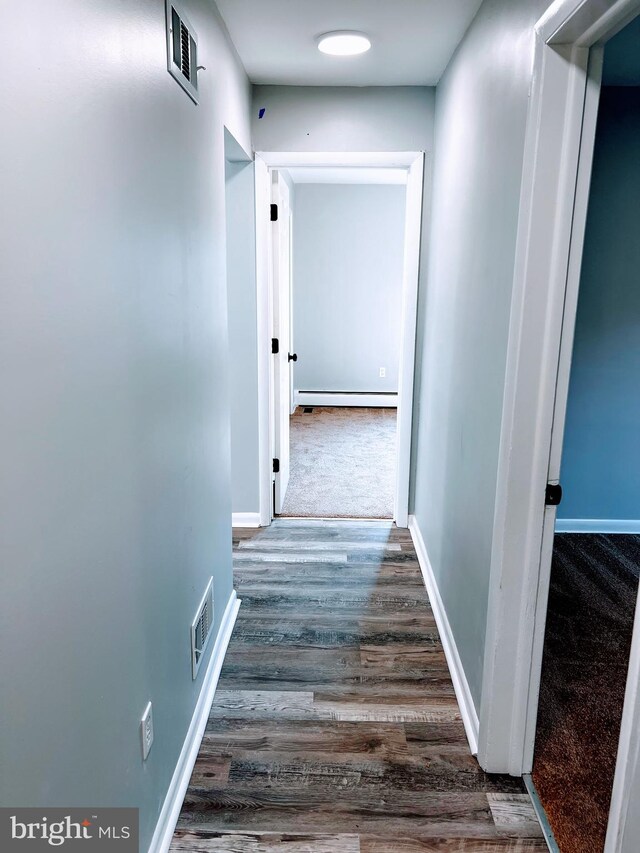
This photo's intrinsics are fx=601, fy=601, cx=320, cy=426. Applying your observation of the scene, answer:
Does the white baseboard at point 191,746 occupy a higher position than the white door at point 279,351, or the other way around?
the white door at point 279,351

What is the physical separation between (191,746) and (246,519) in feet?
5.94

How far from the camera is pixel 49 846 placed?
3.01 feet

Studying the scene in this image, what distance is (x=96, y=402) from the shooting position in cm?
106

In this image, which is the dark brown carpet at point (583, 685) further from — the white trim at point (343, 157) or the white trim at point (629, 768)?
the white trim at point (343, 157)

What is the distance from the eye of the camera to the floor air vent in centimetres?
186

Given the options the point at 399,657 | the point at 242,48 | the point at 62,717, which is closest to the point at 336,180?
the point at 242,48

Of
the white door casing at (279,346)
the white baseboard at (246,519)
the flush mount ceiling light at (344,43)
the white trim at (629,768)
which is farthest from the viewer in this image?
the white baseboard at (246,519)

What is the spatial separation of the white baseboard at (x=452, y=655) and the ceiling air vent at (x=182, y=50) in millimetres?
2030

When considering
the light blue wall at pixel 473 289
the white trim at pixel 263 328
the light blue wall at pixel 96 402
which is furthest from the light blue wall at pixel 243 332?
the light blue wall at pixel 96 402

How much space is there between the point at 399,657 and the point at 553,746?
24.8 inches

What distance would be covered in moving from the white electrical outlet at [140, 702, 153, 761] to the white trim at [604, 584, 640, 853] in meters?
0.98

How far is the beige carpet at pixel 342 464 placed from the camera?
392cm

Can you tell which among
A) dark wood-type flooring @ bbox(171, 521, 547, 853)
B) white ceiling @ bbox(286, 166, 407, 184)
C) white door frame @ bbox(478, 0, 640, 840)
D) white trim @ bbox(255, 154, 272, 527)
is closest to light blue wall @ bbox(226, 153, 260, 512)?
white trim @ bbox(255, 154, 272, 527)

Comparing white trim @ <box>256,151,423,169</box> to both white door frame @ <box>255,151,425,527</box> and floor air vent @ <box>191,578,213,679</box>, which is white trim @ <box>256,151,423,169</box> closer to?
white door frame @ <box>255,151,425,527</box>
